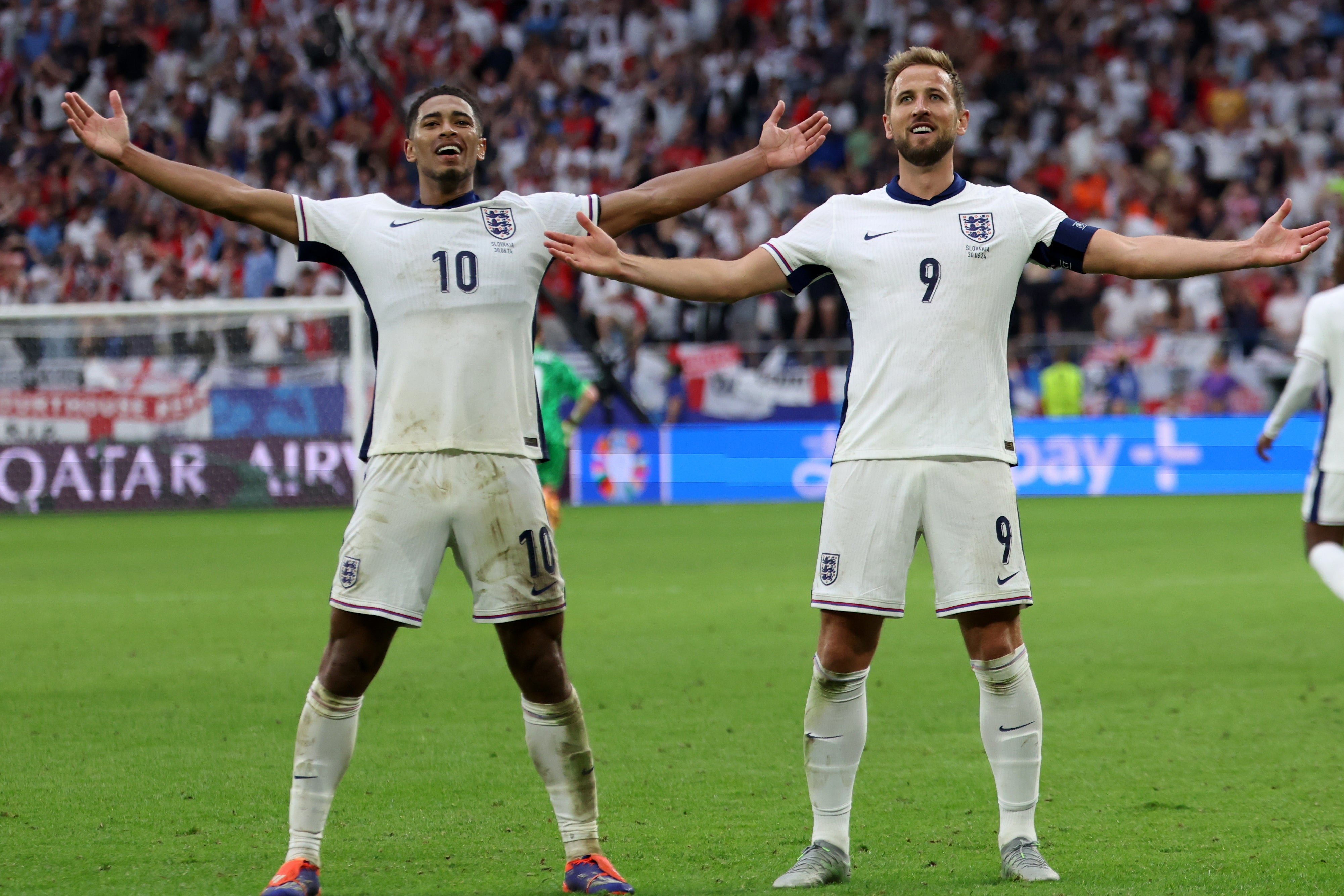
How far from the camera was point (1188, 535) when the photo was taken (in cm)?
1459

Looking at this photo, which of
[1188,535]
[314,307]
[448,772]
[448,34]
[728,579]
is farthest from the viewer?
[448,34]

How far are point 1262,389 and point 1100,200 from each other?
4.21 meters

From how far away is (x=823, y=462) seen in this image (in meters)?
19.2

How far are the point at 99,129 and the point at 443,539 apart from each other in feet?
4.84

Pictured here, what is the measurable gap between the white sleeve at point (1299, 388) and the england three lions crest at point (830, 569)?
3.91m

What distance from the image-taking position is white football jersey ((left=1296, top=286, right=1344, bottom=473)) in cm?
730

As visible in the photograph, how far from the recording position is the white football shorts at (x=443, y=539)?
4.30 metres

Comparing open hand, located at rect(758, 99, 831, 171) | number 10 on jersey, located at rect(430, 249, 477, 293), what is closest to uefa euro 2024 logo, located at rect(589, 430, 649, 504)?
open hand, located at rect(758, 99, 831, 171)

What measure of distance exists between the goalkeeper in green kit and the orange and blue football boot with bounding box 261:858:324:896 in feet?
24.4

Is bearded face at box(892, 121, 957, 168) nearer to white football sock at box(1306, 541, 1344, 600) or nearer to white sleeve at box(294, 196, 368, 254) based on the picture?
white sleeve at box(294, 196, 368, 254)

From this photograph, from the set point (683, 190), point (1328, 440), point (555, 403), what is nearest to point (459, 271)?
point (683, 190)

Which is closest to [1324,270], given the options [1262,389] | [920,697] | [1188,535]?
[1262,389]

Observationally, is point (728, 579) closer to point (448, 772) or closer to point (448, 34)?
point (448, 772)

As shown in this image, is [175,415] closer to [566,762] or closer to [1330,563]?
[1330,563]
